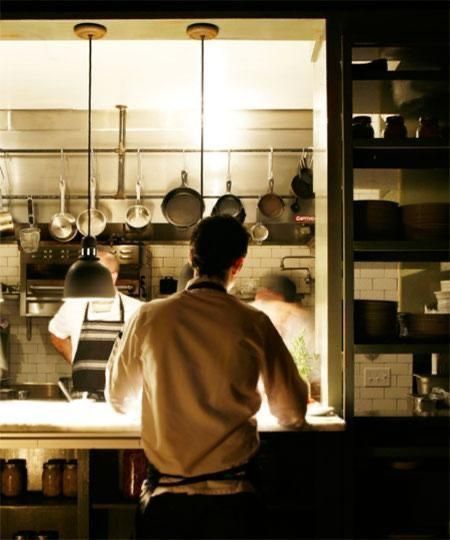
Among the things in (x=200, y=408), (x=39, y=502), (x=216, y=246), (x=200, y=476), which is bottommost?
(x=39, y=502)

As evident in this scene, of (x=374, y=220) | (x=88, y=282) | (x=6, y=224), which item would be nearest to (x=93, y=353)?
(x=6, y=224)

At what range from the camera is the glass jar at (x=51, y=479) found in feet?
9.55

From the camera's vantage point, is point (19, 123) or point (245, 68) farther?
point (19, 123)

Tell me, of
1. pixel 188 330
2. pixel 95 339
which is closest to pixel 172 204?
pixel 95 339

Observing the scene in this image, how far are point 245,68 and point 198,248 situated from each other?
280 centimetres

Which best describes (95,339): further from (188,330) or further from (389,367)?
(188,330)

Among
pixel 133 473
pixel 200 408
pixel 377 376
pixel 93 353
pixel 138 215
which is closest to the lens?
pixel 200 408

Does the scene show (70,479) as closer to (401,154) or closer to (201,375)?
(201,375)

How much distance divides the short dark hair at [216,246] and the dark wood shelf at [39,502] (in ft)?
4.08

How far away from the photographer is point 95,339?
504cm

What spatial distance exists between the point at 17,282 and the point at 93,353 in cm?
159

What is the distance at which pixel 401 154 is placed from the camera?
3.30 meters

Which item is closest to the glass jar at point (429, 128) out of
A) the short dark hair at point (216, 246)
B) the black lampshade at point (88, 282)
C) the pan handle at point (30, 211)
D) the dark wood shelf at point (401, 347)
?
the dark wood shelf at point (401, 347)

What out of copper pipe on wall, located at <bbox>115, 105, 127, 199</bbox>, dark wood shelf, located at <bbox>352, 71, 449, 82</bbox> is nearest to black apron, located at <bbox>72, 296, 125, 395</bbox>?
copper pipe on wall, located at <bbox>115, 105, 127, 199</bbox>
